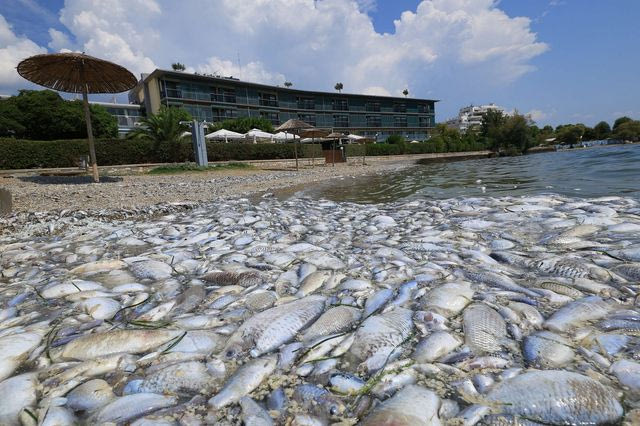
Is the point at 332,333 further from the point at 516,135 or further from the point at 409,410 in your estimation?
the point at 516,135

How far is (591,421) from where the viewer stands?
2.77 ft

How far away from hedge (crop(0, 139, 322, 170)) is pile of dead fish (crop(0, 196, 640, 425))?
1512cm

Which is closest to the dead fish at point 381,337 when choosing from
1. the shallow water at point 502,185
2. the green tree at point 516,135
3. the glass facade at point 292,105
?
the shallow water at point 502,185

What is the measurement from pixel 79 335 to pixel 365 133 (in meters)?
62.0

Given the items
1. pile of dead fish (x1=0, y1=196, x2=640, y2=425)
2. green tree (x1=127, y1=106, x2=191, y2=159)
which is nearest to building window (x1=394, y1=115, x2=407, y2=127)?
green tree (x1=127, y1=106, x2=191, y2=159)

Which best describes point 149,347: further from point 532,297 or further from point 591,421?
point 532,297

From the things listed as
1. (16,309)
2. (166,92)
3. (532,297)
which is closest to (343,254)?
(532,297)

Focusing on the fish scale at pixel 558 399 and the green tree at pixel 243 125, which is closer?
the fish scale at pixel 558 399

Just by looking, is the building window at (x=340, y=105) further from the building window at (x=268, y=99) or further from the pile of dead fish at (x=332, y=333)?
the pile of dead fish at (x=332, y=333)

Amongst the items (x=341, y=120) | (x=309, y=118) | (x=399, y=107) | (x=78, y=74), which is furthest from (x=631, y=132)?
(x=78, y=74)

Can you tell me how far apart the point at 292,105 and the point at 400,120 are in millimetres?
23971

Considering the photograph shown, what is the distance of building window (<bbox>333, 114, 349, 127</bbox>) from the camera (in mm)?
57250

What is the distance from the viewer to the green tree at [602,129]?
60031 mm

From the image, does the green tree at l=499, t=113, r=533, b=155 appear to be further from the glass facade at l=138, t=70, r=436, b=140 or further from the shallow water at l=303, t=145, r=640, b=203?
the shallow water at l=303, t=145, r=640, b=203
